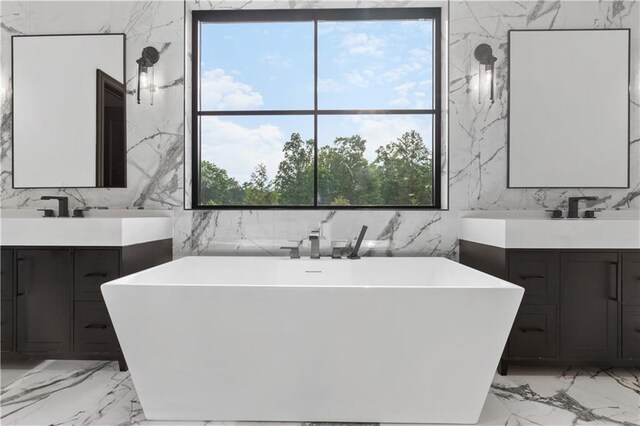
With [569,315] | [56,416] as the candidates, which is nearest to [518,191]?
[569,315]

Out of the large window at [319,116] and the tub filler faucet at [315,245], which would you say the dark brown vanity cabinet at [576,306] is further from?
the tub filler faucet at [315,245]

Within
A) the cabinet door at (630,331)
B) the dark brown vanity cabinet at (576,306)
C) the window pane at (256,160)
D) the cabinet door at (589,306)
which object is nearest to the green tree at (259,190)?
the window pane at (256,160)

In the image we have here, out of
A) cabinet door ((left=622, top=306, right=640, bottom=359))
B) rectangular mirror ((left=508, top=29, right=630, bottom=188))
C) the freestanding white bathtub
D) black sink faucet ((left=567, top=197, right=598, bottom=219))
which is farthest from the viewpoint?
rectangular mirror ((left=508, top=29, right=630, bottom=188))

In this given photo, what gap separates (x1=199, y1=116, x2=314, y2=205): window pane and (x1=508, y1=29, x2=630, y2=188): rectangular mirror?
4.89 ft

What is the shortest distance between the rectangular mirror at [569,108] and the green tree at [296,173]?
1421 mm

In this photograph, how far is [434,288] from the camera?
1.49 metres

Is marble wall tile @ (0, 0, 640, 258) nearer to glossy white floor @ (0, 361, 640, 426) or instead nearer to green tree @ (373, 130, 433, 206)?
green tree @ (373, 130, 433, 206)

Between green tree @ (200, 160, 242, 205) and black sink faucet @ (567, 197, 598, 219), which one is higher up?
green tree @ (200, 160, 242, 205)

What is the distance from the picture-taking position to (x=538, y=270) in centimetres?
211

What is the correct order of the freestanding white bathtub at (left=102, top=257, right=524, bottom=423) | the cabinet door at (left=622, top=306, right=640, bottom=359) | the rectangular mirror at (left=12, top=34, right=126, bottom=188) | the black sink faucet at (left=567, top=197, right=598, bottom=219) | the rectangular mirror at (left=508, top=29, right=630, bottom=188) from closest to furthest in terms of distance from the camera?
1. the freestanding white bathtub at (left=102, top=257, right=524, bottom=423)
2. the cabinet door at (left=622, top=306, right=640, bottom=359)
3. the black sink faucet at (left=567, top=197, right=598, bottom=219)
4. the rectangular mirror at (left=508, top=29, right=630, bottom=188)
5. the rectangular mirror at (left=12, top=34, right=126, bottom=188)

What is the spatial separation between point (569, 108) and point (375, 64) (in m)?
1.38

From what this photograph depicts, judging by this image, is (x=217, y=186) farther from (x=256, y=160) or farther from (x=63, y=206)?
(x=63, y=206)

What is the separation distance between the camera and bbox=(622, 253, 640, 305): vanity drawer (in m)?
2.08

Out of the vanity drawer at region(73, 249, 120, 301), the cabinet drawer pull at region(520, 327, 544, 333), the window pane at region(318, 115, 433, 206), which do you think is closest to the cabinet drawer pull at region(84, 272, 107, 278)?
the vanity drawer at region(73, 249, 120, 301)
